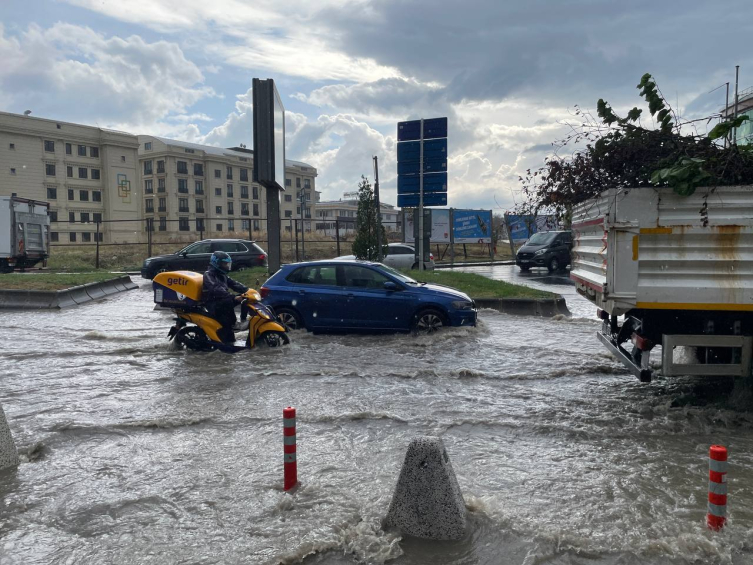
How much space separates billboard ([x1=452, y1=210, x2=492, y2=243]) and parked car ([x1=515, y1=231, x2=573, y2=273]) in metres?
6.71

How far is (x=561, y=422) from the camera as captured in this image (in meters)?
6.26

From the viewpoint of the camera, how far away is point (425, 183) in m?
20.7

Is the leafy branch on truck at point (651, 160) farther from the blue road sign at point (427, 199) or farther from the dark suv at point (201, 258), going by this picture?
the dark suv at point (201, 258)

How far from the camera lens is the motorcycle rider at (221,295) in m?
9.57

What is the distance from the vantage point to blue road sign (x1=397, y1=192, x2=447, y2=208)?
67.8 feet

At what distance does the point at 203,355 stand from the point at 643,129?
6.87 meters

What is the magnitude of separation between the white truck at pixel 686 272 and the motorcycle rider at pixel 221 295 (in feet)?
19.0

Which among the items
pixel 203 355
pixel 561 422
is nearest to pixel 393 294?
pixel 203 355

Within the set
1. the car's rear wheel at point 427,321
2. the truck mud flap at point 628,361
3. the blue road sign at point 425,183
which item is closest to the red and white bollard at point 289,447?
the truck mud flap at point 628,361

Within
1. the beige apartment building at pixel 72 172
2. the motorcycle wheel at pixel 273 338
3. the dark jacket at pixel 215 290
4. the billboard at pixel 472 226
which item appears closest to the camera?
the dark jacket at pixel 215 290

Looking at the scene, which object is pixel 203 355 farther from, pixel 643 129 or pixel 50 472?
pixel 643 129

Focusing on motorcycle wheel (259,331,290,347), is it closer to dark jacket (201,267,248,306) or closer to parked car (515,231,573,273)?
dark jacket (201,267,248,306)

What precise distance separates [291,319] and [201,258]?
1190 cm

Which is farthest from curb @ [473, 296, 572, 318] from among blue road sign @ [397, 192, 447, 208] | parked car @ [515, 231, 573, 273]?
parked car @ [515, 231, 573, 273]
